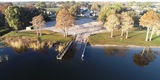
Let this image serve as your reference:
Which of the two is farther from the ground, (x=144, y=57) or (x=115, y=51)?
(x=115, y=51)

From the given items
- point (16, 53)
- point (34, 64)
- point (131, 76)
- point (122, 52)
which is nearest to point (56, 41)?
point (16, 53)

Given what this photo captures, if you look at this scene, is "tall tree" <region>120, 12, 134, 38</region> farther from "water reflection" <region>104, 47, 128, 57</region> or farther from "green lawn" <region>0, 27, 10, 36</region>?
"green lawn" <region>0, 27, 10, 36</region>

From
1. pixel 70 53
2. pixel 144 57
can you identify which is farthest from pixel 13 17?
pixel 144 57

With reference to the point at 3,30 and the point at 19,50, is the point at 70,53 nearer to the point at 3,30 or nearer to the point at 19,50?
the point at 19,50

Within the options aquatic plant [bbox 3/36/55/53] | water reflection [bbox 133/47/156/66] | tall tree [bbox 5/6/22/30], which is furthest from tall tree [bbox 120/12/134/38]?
tall tree [bbox 5/6/22/30]

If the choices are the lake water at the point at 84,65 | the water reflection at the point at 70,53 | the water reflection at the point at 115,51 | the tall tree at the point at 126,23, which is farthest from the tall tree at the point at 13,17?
the tall tree at the point at 126,23

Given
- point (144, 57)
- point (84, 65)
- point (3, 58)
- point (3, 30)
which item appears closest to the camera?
point (84, 65)

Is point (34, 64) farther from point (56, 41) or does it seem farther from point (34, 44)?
point (56, 41)
